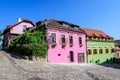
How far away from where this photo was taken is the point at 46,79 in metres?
11.2

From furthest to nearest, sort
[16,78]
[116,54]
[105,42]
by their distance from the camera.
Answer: [116,54] → [105,42] → [16,78]

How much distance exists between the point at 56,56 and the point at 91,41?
11126 mm

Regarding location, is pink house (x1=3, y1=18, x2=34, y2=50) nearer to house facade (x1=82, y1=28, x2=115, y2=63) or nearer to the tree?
the tree

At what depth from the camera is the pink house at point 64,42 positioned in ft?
73.4

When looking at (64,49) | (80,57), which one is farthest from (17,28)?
(80,57)

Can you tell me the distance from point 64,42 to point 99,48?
1181 cm

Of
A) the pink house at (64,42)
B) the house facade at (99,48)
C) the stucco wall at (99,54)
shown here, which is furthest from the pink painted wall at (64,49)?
the stucco wall at (99,54)

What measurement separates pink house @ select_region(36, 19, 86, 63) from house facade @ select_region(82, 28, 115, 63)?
2.14 meters

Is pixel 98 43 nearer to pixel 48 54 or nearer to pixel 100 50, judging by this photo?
pixel 100 50

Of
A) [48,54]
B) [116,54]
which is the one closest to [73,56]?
Result: [48,54]

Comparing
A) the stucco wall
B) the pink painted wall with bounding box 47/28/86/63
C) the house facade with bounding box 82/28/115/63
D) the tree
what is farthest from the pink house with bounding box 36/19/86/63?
the stucco wall

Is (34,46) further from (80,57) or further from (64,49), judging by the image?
(80,57)

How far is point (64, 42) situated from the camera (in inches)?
963

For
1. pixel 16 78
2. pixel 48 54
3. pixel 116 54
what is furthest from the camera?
pixel 116 54
